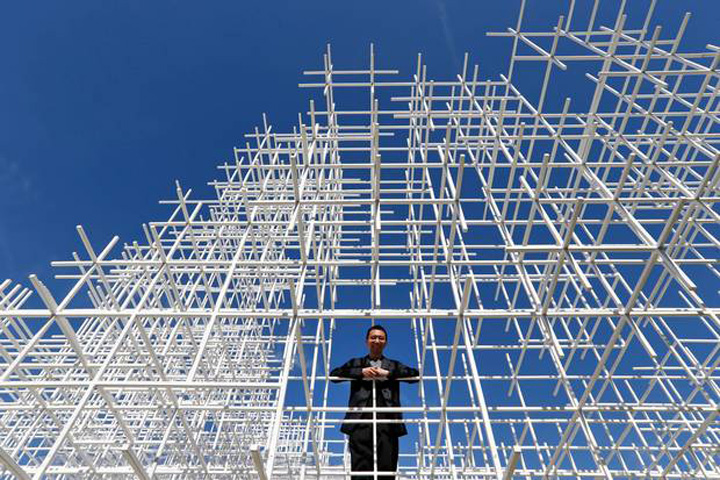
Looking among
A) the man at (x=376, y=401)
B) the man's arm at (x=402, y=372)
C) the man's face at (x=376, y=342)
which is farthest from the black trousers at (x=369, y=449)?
the man's face at (x=376, y=342)

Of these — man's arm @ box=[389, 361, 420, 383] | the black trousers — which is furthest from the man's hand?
the black trousers

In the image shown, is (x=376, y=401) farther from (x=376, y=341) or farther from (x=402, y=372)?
(x=376, y=341)

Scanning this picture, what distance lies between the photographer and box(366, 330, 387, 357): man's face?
3.38 m

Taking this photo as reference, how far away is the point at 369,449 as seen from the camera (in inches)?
116

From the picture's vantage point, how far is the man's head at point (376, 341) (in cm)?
339

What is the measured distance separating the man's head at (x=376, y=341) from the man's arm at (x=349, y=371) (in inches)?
7.2

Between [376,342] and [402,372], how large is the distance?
13.7 inches

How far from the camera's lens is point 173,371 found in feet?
16.0

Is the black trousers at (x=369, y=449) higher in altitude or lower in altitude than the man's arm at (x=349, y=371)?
lower

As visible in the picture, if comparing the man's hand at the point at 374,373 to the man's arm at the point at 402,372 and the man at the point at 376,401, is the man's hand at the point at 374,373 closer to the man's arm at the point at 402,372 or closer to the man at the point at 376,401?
the man at the point at 376,401

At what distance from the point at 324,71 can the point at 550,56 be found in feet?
10.1

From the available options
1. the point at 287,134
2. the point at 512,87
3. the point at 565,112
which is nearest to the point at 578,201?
the point at 565,112

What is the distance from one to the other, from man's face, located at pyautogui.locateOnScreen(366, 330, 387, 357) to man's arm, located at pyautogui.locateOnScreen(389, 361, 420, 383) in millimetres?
190

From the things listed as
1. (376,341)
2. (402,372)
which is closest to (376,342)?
(376,341)
